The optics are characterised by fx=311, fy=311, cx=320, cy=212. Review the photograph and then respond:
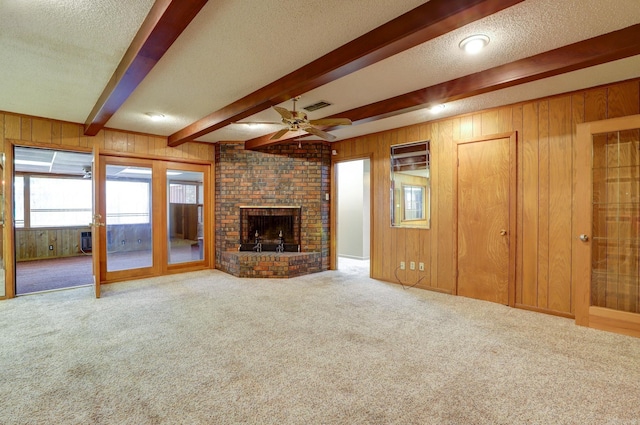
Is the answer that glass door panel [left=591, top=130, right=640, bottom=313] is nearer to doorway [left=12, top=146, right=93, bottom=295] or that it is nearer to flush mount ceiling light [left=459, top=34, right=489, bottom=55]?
flush mount ceiling light [left=459, top=34, right=489, bottom=55]

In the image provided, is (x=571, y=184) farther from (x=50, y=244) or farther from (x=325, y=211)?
(x=50, y=244)

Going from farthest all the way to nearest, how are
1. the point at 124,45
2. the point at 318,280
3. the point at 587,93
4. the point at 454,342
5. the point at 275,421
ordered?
the point at 318,280 → the point at 587,93 → the point at 454,342 → the point at 124,45 → the point at 275,421

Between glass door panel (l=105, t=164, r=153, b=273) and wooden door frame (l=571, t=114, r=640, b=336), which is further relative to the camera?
glass door panel (l=105, t=164, r=153, b=273)

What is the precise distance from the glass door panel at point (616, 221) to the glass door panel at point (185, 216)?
573 centimetres

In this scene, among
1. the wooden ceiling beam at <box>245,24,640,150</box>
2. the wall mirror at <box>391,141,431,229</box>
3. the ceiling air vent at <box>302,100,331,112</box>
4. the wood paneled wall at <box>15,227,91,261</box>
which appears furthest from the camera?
the wood paneled wall at <box>15,227,91,261</box>

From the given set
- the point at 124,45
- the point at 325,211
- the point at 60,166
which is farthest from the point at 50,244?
the point at 124,45

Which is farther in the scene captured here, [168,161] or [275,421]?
[168,161]

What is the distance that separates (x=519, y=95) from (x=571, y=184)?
1104 mm

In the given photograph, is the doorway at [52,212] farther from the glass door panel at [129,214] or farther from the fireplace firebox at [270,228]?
the fireplace firebox at [270,228]

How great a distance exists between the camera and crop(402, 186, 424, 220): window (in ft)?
15.2

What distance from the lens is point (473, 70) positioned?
9.23 feet

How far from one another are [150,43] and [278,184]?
12.1 feet

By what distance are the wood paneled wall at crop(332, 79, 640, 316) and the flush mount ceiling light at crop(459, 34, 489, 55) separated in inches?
65.6

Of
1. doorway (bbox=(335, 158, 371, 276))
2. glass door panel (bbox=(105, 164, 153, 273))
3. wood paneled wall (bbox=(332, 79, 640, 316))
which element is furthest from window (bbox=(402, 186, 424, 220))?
glass door panel (bbox=(105, 164, 153, 273))
